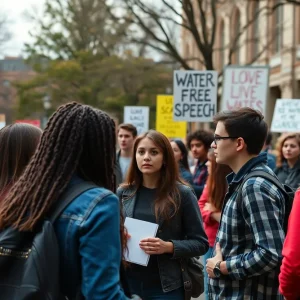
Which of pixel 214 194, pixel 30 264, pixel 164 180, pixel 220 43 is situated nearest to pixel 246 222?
pixel 164 180

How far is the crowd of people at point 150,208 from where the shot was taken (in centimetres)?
253

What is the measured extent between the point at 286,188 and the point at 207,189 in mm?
2274

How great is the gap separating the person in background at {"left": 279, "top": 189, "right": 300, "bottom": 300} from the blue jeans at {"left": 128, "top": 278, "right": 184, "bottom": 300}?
1261mm

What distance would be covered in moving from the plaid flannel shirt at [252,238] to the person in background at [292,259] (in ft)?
1.10

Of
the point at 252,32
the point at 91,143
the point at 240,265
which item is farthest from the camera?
the point at 252,32

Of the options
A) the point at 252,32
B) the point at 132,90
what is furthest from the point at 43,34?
the point at 252,32

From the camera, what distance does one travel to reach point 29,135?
320 centimetres

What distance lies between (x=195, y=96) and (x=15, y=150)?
8.41 m

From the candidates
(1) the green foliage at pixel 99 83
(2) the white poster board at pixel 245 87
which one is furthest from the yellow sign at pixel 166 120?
(1) the green foliage at pixel 99 83

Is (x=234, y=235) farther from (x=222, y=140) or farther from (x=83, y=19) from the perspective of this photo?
(x=83, y=19)

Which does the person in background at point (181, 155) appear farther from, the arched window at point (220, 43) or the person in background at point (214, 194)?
the arched window at point (220, 43)

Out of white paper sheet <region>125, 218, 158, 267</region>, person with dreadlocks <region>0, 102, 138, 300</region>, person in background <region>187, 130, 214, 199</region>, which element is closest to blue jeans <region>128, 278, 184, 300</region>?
white paper sheet <region>125, 218, 158, 267</region>

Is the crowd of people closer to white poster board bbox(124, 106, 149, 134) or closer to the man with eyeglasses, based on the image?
the man with eyeglasses

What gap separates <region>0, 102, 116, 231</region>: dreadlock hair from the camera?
261cm
